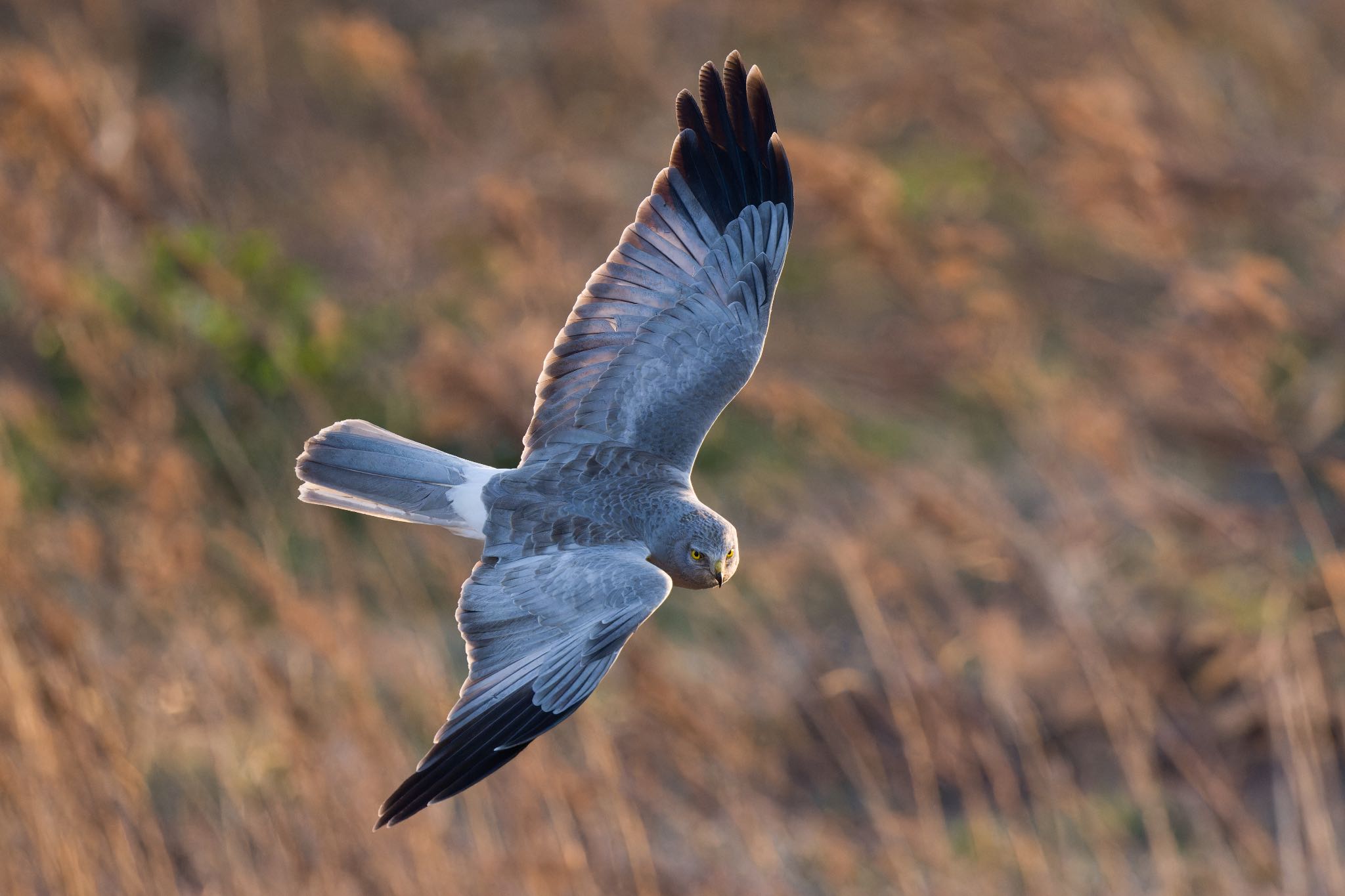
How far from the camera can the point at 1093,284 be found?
8.59 metres

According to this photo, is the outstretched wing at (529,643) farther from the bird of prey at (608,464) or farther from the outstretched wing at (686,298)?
the outstretched wing at (686,298)

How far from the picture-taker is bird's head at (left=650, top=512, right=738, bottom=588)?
9.48ft

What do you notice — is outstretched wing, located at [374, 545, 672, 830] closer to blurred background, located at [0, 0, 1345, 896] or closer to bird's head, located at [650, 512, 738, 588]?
bird's head, located at [650, 512, 738, 588]

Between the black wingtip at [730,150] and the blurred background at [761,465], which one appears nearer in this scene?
the black wingtip at [730,150]

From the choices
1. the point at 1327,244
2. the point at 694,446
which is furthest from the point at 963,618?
the point at 1327,244

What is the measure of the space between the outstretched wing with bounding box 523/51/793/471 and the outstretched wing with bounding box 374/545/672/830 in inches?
17.1

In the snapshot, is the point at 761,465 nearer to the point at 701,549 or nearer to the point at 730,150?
the point at 730,150

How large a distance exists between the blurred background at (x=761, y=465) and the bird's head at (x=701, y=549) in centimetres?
100

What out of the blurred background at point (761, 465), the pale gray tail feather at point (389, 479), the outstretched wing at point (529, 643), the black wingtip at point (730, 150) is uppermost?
the black wingtip at point (730, 150)

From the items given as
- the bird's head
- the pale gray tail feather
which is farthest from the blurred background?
the bird's head

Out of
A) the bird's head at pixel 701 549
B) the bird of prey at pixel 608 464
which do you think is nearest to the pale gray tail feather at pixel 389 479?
the bird of prey at pixel 608 464

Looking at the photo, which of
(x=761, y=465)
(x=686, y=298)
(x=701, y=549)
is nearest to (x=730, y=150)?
(x=686, y=298)

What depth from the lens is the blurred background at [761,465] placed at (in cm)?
405

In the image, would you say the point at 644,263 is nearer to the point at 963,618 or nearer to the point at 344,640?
the point at 344,640
